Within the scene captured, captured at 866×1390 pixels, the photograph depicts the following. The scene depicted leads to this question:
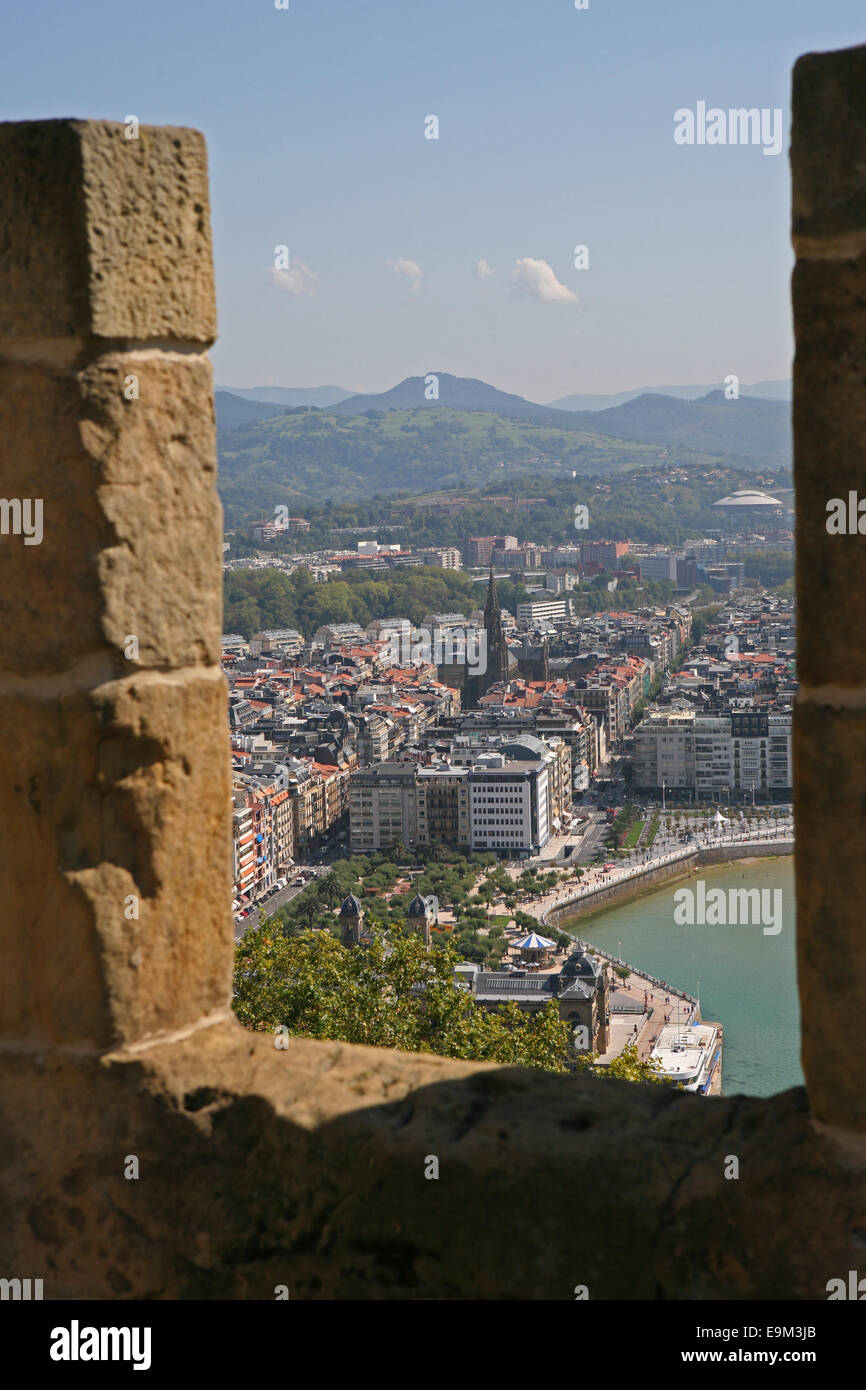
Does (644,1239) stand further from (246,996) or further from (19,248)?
(246,996)

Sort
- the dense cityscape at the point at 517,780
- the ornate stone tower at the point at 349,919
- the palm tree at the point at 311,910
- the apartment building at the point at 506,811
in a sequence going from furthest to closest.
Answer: the apartment building at the point at 506,811 → the palm tree at the point at 311,910 → the dense cityscape at the point at 517,780 → the ornate stone tower at the point at 349,919

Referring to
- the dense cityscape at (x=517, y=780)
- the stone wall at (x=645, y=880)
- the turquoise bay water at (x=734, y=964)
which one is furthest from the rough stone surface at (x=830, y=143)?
the stone wall at (x=645, y=880)

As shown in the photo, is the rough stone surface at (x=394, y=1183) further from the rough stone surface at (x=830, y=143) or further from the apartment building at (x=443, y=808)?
the apartment building at (x=443, y=808)

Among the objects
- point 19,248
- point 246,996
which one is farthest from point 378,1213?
point 246,996

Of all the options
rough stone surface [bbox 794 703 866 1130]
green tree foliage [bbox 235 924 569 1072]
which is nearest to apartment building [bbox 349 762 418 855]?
green tree foliage [bbox 235 924 569 1072]

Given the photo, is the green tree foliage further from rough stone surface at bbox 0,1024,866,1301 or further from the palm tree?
the palm tree
